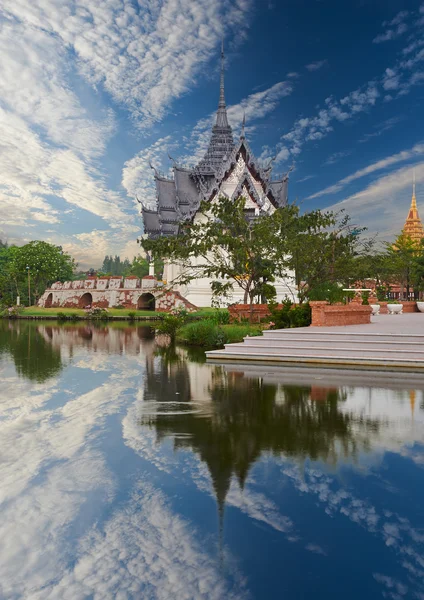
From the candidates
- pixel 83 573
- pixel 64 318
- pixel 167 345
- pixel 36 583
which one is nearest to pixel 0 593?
pixel 36 583

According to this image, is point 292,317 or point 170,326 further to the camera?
point 170,326

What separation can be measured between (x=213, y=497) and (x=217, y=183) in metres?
35.2

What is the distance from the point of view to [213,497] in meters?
3.87

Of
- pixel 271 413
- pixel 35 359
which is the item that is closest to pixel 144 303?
pixel 35 359

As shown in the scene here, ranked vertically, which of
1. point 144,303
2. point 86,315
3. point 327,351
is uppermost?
point 144,303

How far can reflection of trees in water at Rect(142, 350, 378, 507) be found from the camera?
488 centimetres

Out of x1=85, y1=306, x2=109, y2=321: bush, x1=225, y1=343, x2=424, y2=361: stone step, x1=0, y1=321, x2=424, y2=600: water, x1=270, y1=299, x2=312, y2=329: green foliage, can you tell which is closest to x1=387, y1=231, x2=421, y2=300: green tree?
x1=85, y1=306, x2=109, y2=321: bush

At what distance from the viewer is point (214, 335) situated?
16578 millimetres

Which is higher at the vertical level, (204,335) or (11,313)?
(11,313)

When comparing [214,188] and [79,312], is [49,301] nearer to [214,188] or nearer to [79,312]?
[79,312]

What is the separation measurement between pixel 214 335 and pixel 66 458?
1182 cm

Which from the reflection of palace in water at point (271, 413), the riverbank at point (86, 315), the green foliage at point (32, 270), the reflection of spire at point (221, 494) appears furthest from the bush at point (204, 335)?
the green foliage at point (32, 270)

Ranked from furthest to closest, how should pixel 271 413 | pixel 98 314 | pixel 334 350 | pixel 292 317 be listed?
pixel 98 314 < pixel 292 317 < pixel 334 350 < pixel 271 413

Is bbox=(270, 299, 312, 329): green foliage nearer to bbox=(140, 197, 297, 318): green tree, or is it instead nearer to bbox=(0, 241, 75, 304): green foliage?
bbox=(140, 197, 297, 318): green tree
